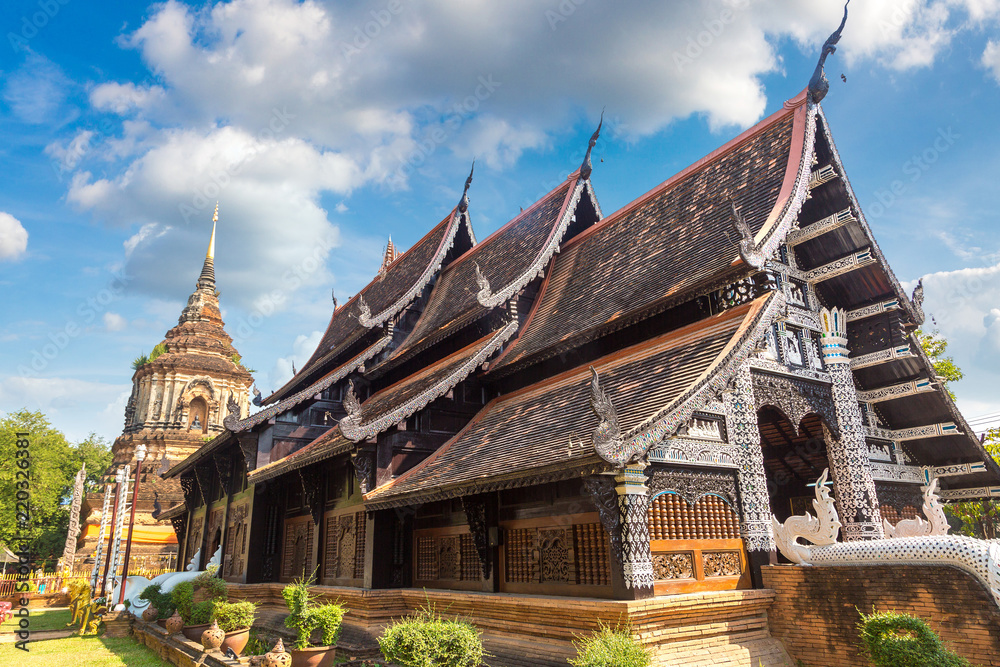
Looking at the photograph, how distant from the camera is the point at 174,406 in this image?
3675cm

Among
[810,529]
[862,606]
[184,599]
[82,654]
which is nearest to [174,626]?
[184,599]

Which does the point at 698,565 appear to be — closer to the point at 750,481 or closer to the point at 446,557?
the point at 750,481

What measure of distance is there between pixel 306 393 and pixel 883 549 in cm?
1119

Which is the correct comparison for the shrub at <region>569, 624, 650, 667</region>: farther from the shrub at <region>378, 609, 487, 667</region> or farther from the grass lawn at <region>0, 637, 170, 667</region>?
the grass lawn at <region>0, 637, 170, 667</region>

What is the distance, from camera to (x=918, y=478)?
11844 millimetres

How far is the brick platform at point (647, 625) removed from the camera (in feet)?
22.9

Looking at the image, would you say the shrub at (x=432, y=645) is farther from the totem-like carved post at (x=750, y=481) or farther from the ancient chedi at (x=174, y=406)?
the ancient chedi at (x=174, y=406)

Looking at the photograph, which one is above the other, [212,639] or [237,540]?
[237,540]

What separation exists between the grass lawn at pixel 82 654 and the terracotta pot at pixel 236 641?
127 centimetres

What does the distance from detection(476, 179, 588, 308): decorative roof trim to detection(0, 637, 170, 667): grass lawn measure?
27.1ft

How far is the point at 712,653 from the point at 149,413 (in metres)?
36.1

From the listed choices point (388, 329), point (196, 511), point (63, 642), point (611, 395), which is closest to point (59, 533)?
point (196, 511)

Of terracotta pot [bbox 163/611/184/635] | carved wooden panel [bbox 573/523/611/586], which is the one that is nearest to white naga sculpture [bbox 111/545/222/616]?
terracotta pot [bbox 163/611/184/635]

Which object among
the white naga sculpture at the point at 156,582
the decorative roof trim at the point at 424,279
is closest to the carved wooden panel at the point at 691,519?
the decorative roof trim at the point at 424,279
